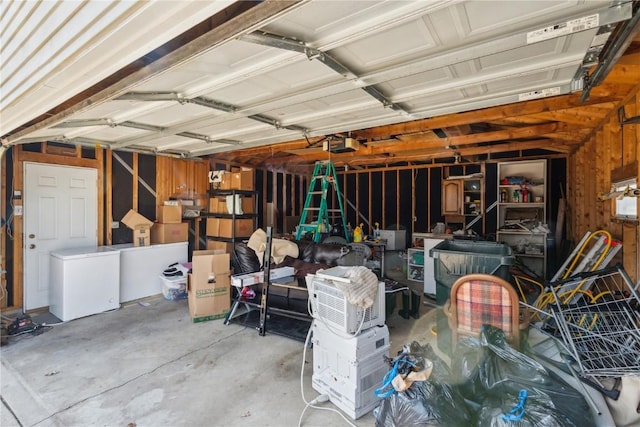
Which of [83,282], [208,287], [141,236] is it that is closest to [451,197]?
[208,287]

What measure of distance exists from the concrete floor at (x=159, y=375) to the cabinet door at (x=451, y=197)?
3.97 metres

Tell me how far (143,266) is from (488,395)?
4804 millimetres

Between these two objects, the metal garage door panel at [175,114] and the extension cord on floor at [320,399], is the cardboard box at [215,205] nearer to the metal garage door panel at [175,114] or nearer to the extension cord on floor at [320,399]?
the metal garage door panel at [175,114]

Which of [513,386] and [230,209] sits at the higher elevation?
[230,209]

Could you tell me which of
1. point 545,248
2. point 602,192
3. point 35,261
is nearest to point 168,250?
point 35,261

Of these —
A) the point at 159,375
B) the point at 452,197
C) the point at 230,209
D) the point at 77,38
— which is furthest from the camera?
the point at 452,197

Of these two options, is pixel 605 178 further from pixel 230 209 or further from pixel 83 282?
pixel 83 282

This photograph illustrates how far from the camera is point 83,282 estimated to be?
13.3 feet

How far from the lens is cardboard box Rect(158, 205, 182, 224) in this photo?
5340 mm

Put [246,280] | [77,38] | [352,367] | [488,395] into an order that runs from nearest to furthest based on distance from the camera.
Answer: [77,38], [488,395], [352,367], [246,280]

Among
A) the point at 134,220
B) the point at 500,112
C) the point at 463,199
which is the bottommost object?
the point at 134,220

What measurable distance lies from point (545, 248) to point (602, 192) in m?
2.44

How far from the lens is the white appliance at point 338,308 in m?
2.14

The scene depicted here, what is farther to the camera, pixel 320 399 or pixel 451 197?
pixel 451 197
